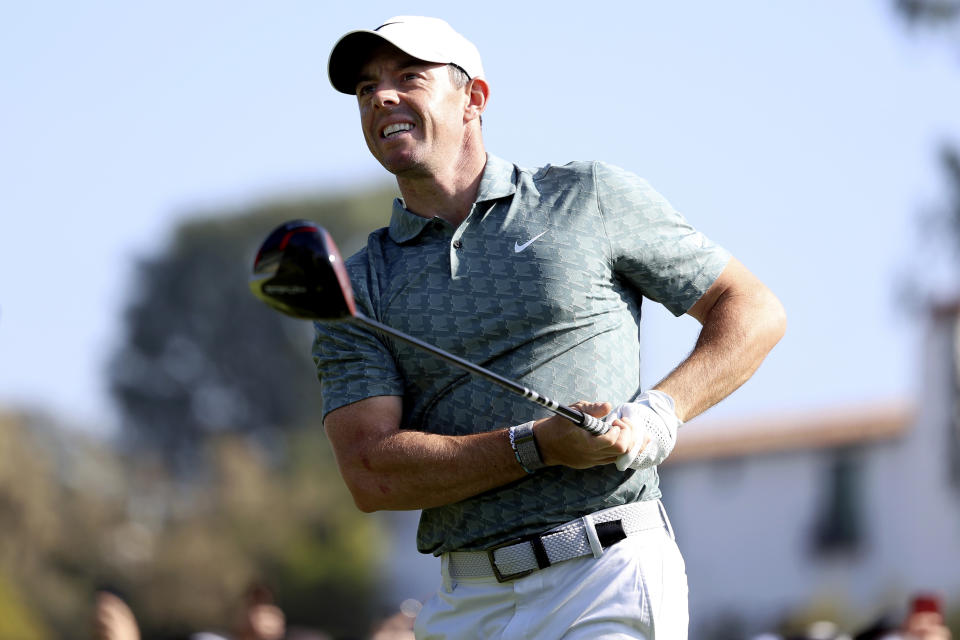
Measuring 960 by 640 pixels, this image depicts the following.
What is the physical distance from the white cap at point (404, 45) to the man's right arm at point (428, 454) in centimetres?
110

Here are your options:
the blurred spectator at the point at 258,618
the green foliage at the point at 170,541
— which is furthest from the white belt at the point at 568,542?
the green foliage at the point at 170,541

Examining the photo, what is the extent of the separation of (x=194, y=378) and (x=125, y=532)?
477 inches

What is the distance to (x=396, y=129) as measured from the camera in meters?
5.47

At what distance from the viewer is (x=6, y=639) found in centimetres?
4569

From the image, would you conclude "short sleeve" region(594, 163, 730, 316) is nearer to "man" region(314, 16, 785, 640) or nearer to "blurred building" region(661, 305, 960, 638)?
"man" region(314, 16, 785, 640)

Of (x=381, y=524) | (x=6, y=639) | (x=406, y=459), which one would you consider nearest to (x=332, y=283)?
(x=406, y=459)

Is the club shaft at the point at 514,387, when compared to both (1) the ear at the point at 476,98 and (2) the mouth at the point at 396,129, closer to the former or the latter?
(2) the mouth at the point at 396,129

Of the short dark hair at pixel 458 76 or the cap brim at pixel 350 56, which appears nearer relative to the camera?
the cap brim at pixel 350 56

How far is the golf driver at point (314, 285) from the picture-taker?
4746 millimetres

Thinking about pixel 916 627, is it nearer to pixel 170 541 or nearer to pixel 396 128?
pixel 396 128

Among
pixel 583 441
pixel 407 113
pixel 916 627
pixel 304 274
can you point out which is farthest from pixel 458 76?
pixel 916 627

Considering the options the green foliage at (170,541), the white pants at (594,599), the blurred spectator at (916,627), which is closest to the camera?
the white pants at (594,599)

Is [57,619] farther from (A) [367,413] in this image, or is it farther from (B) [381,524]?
(A) [367,413]

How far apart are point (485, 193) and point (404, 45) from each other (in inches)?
21.3
